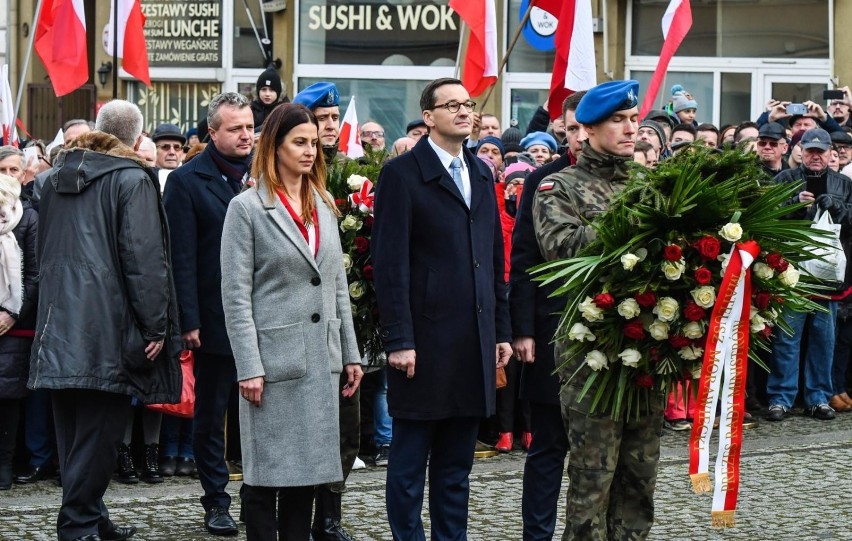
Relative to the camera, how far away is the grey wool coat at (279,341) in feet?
19.8

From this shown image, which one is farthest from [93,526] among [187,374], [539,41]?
[539,41]

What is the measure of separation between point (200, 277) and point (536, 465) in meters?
2.04

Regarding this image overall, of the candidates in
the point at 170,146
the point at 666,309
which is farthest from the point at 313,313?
the point at 170,146

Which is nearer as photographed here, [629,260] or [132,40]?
[629,260]

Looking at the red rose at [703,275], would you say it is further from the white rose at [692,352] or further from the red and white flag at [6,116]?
the red and white flag at [6,116]

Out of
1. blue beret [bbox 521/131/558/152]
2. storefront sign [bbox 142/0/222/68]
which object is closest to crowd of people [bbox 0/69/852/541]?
blue beret [bbox 521/131/558/152]

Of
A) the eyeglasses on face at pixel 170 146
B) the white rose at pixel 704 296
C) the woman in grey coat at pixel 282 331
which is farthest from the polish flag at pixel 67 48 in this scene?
the white rose at pixel 704 296

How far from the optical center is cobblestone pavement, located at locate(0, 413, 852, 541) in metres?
7.78

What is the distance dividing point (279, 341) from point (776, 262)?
1.96 metres

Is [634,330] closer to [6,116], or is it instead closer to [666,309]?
[666,309]

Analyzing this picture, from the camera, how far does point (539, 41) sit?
16797mm

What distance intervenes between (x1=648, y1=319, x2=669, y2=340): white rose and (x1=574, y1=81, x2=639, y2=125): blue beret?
0.95 metres

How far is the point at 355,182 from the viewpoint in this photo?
7.44 meters

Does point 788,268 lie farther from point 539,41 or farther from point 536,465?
point 539,41
